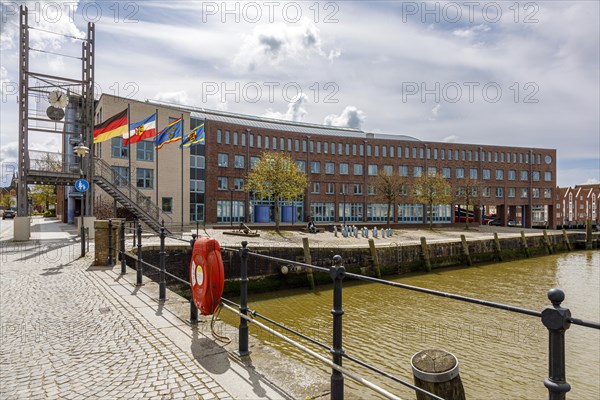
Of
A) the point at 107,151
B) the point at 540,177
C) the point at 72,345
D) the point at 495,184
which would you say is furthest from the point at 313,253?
the point at 540,177

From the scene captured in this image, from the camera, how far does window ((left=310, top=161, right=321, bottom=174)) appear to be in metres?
53.6

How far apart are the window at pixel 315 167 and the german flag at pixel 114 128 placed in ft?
110

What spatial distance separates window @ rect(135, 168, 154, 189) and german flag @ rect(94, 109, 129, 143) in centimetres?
1407

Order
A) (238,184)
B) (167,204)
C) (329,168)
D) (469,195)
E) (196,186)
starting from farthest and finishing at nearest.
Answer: (329,168), (469,195), (238,184), (196,186), (167,204)

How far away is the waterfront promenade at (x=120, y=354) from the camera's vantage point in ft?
11.7

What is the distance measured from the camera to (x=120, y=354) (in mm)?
4512

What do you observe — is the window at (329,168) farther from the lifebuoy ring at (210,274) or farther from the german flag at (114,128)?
the lifebuoy ring at (210,274)

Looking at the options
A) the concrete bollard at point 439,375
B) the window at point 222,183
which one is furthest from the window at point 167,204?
the concrete bollard at point 439,375

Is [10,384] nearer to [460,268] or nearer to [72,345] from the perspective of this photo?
[72,345]

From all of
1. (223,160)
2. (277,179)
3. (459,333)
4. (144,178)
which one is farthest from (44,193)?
(459,333)

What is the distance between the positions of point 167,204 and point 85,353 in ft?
120

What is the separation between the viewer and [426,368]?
3949 millimetres

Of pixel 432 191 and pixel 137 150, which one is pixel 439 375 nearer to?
pixel 137 150

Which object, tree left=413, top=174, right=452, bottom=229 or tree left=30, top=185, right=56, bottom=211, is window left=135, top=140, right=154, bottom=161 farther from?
tree left=413, top=174, right=452, bottom=229
